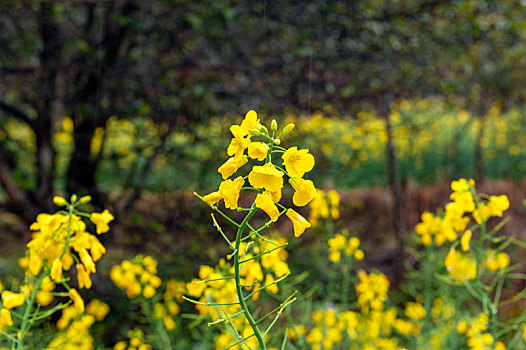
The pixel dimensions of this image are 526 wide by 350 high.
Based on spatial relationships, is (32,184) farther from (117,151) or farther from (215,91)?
(215,91)

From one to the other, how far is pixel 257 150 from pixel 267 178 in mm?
67

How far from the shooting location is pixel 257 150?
2.93 feet

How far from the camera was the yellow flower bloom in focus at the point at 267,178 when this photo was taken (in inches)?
33.0

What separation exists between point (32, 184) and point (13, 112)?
444 millimetres

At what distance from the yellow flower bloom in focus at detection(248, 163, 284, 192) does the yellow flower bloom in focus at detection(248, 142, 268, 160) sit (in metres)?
0.03

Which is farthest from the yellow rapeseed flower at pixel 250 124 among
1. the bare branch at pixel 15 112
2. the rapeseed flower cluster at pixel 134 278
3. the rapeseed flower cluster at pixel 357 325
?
the bare branch at pixel 15 112

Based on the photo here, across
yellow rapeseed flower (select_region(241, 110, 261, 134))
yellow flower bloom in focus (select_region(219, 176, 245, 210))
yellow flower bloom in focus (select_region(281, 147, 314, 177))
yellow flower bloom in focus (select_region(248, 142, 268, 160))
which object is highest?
yellow rapeseed flower (select_region(241, 110, 261, 134))

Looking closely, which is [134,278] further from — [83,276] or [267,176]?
[267,176]

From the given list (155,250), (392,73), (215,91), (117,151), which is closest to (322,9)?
(215,91)

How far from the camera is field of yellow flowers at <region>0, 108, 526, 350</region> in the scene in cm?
101

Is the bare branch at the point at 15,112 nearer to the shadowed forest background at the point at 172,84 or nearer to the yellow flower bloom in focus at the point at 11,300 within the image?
the shadowed forest background at the point at 172,84

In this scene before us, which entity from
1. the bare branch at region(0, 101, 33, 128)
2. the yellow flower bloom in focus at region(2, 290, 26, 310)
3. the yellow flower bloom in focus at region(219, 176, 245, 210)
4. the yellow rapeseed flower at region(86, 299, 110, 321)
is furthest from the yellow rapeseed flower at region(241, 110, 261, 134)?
the bare branch at region(0, 101, 33, 128)

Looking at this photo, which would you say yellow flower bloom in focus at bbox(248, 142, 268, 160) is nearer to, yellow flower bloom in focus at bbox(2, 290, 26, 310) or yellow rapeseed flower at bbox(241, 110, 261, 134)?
yellow rapeseed flower at bbox(241, 110, 261, 134)

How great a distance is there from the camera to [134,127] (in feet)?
9.34
